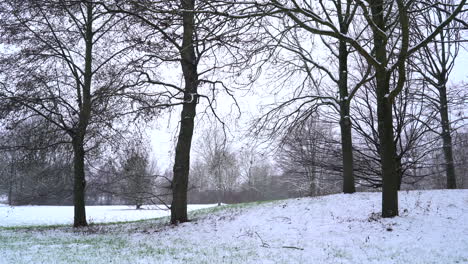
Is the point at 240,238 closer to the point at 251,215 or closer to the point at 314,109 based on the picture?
the point at 251,215

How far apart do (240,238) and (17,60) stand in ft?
33.2

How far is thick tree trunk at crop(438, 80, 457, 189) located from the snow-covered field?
4534 millimetres

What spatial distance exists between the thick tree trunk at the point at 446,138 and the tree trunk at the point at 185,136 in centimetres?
1035

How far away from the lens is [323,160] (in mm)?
16516

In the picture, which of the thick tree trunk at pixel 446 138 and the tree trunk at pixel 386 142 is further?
the thick tree trunk at pixel 446 138

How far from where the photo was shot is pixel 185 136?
10.5 metres

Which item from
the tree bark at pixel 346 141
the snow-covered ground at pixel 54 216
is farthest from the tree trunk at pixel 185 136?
the tree bark at pixel 346 141

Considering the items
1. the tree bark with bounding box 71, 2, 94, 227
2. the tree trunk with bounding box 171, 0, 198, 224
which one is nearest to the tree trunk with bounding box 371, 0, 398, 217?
the tree trunk with bounding box 171, 0, 198, 224

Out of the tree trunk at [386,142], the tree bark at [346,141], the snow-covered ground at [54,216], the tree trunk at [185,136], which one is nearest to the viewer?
the tree trunk at [386,142]

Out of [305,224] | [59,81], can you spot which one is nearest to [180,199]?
[305,224]

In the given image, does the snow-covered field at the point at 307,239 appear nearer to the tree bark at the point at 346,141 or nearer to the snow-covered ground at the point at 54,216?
the tree bark at the point at 346,141

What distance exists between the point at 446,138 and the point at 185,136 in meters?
11.2

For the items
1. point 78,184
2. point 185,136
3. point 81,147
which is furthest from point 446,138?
point 78,184

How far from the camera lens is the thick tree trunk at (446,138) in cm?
1362
